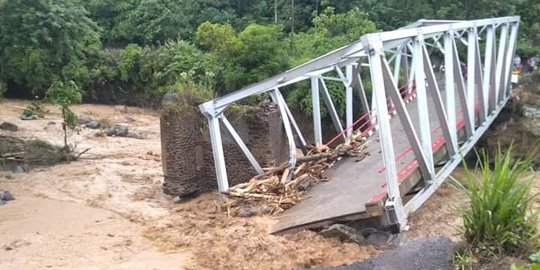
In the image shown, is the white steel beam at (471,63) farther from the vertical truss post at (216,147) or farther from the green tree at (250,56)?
the green tree at (250,56)

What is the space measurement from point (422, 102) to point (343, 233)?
216cm

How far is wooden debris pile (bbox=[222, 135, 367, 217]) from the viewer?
28.9ft

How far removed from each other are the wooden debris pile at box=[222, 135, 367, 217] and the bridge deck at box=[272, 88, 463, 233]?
6.0 inches

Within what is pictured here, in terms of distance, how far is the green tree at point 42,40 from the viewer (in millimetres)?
22344

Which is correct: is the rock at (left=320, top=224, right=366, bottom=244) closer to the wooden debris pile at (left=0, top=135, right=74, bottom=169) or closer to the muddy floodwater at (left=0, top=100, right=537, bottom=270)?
the muddy floodwater at (left=0, top=100, right=537, bottom=270)

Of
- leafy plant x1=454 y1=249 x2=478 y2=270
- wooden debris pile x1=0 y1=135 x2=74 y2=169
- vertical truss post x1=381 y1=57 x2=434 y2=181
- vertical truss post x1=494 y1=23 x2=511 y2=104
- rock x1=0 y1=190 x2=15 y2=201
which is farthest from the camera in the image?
wooden debris pile x1=0 y1=135 x2=74 y2=169

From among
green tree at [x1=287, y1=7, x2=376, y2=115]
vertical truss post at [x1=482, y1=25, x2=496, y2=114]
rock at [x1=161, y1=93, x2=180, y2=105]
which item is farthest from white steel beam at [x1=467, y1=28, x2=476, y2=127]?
green tree at [x1=287, y1=7, x2=376, y2=115]

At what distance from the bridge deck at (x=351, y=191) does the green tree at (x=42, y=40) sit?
15.6 metres

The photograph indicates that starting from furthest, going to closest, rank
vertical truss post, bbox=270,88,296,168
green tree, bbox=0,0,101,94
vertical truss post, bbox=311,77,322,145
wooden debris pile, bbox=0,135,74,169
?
green tree, bbox=0,0,101,94
wooden debris pile, bbox=0,135,74,169
vertical truss post, bbox=311,77,322,145
vertical truss post, bbox=270,88,296,168

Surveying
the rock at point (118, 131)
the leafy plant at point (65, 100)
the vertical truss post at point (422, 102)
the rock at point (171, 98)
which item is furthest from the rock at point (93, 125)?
the vertical truss post at point (422, 102)

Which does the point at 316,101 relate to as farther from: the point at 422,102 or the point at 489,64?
the point at 489,64

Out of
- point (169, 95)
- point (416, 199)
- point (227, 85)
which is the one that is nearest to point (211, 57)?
point (227, 85)

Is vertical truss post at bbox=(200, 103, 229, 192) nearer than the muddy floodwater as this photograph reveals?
No

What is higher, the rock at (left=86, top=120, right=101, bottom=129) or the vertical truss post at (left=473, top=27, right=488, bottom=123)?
the vertical truss post at (left=473, top=27, right=488, bottom=123)
